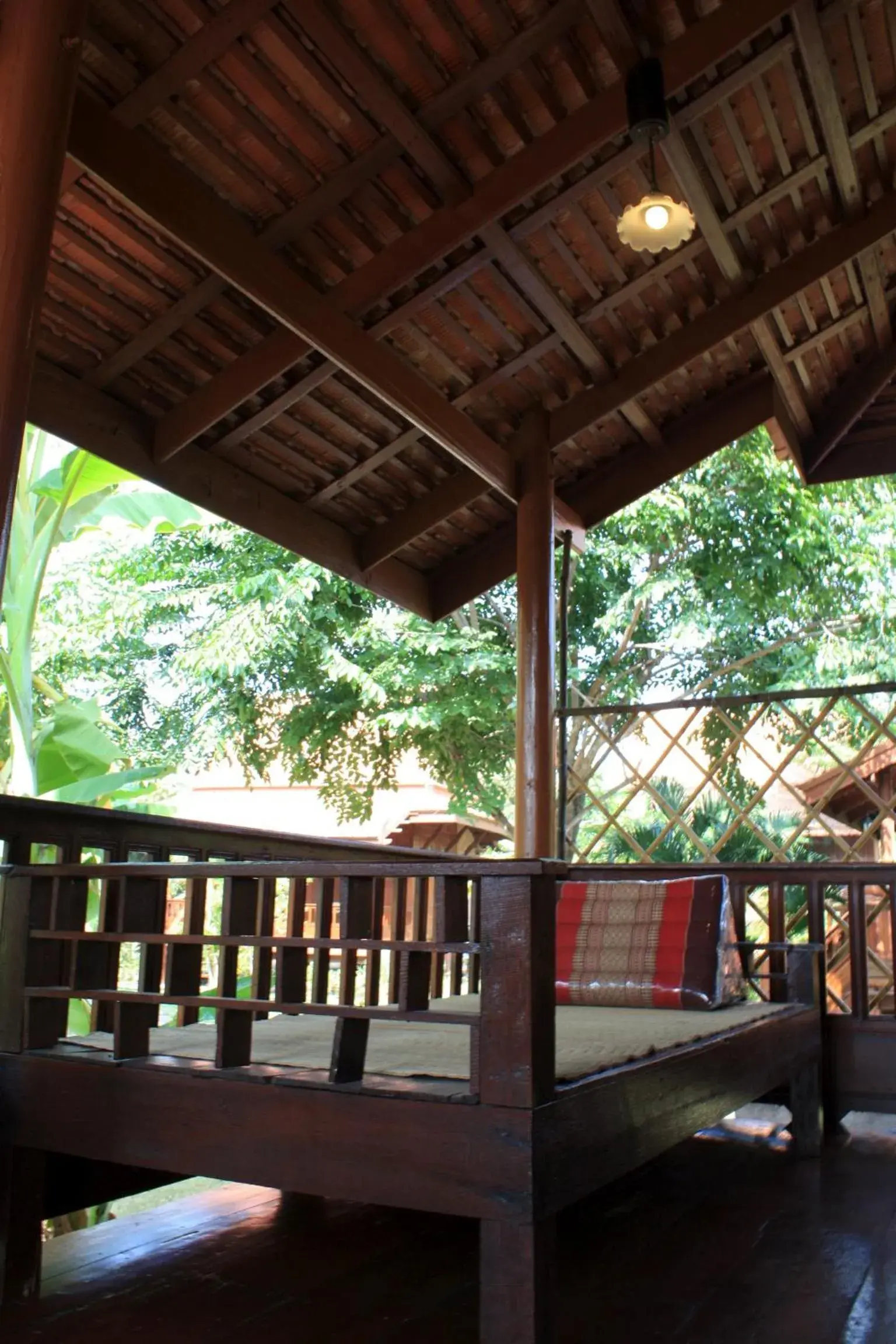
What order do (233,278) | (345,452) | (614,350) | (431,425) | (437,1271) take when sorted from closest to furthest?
(437,1271), (233,278), (431,425), (345,452), (614,350)

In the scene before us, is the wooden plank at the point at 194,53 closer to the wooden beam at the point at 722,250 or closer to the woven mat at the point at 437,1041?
the wooden beam at the point at 722,250

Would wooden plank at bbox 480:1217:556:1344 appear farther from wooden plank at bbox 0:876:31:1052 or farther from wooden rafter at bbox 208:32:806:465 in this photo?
wooden rafter at bbox 208:32:806:465

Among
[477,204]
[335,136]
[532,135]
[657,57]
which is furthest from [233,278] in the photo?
[657,57]

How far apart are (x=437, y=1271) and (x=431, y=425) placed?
257cm

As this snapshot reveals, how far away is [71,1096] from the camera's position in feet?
5.75

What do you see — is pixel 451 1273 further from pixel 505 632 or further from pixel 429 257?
pixel 505 632

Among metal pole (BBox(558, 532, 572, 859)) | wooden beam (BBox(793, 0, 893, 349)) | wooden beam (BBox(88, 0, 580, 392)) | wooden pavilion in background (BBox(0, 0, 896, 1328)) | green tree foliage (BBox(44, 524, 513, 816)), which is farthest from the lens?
green tree foliage (BBox(44, 524, 513, 816))

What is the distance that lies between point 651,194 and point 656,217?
0.07m

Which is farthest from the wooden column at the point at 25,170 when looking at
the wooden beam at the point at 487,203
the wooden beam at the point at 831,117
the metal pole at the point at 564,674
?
the metal pole at the point at 564,674

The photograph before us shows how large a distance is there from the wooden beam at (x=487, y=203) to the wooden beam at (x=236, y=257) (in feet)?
0.36

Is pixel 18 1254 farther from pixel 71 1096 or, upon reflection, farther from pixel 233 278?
pixel 233 278

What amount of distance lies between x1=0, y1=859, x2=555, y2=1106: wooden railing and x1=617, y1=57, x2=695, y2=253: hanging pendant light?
2.24 metres

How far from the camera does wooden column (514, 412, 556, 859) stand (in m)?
4.09

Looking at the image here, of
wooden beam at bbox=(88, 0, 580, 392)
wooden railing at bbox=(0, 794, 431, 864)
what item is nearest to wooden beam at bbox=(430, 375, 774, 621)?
wooden beam at bbox=(88, 0, 580, 392)
